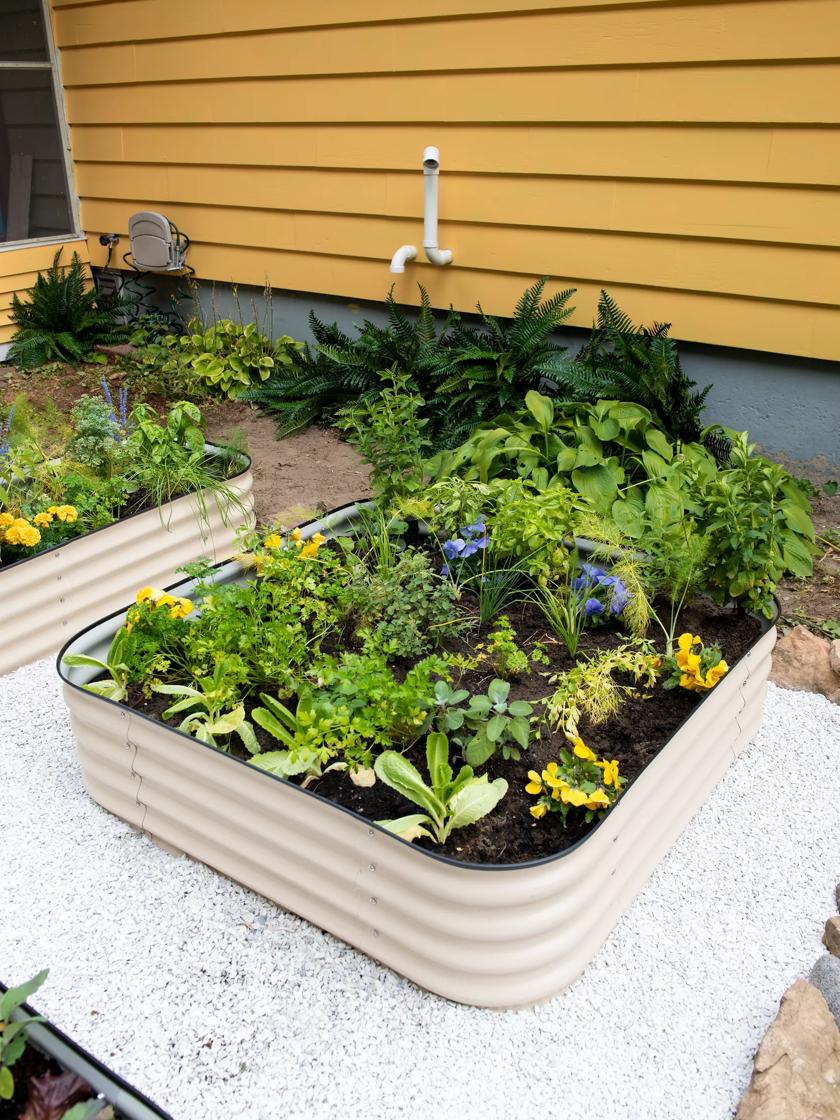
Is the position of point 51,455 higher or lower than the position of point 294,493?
higher

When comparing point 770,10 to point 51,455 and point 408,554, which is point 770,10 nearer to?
point 408,554

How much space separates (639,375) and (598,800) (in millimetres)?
2542

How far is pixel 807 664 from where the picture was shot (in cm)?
321

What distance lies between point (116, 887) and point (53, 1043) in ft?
2.72

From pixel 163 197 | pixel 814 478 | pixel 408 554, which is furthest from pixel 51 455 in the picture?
pixel 814 478

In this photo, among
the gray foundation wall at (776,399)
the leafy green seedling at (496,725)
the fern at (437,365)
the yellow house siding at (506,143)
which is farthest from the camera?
the fern at (437,365)

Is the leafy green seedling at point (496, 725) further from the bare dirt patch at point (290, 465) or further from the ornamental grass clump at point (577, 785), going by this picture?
the bare dirt patch at point (290, 465)

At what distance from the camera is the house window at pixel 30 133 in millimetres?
6285

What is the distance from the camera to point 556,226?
4.51m

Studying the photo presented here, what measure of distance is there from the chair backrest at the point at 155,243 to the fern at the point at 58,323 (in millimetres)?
515

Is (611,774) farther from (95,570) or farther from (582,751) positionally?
(95,570)

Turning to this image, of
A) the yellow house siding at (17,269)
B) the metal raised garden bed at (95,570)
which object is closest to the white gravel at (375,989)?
the metal raised garden bed at (95,570)

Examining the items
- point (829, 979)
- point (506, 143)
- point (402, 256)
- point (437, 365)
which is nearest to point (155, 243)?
point (402, 256)

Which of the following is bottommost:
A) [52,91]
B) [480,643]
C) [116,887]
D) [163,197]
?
[116,887]
